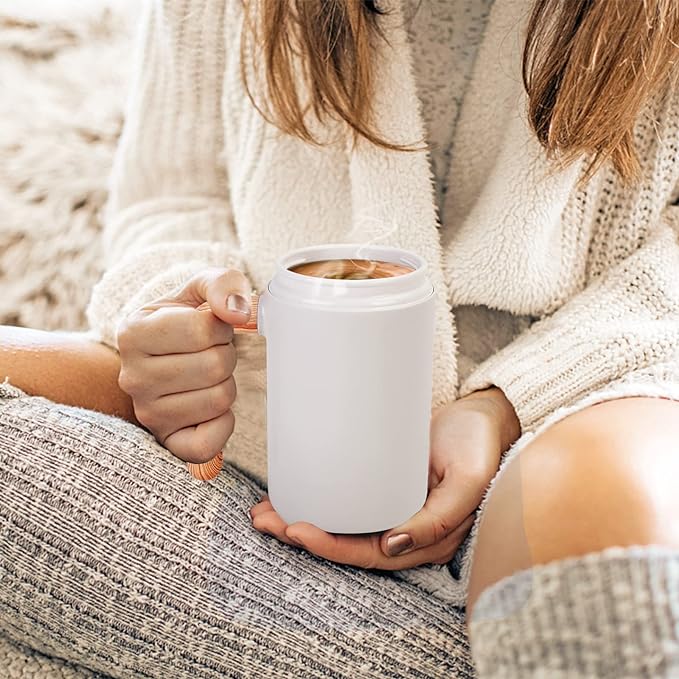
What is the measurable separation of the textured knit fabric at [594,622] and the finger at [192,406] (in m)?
0.23

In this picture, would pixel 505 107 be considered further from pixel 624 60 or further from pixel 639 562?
pixel 639 562

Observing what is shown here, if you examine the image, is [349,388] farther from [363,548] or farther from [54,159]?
[54,159]

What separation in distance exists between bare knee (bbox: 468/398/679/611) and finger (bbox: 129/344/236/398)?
0.61ft

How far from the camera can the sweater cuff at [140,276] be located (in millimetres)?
648

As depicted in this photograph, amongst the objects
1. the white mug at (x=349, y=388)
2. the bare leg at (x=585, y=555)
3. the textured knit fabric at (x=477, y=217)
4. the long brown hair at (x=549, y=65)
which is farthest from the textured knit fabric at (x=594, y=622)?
the long brown hair at (x=549, y=65)

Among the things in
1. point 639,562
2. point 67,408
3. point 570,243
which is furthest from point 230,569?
point 570,243

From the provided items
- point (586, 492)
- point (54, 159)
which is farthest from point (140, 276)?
point (586, 492)

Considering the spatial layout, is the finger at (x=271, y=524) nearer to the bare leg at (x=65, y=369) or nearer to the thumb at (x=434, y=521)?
the thumb at (x=434, y=521)

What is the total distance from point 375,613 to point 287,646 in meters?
0.06

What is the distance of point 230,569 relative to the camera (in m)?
0.53

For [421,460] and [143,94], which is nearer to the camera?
[421,460]

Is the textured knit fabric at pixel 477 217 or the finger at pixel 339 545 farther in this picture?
the textured knit fabric at pixel 477 217

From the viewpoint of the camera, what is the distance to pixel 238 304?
51 centimetres

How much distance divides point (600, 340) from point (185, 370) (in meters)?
0.29
